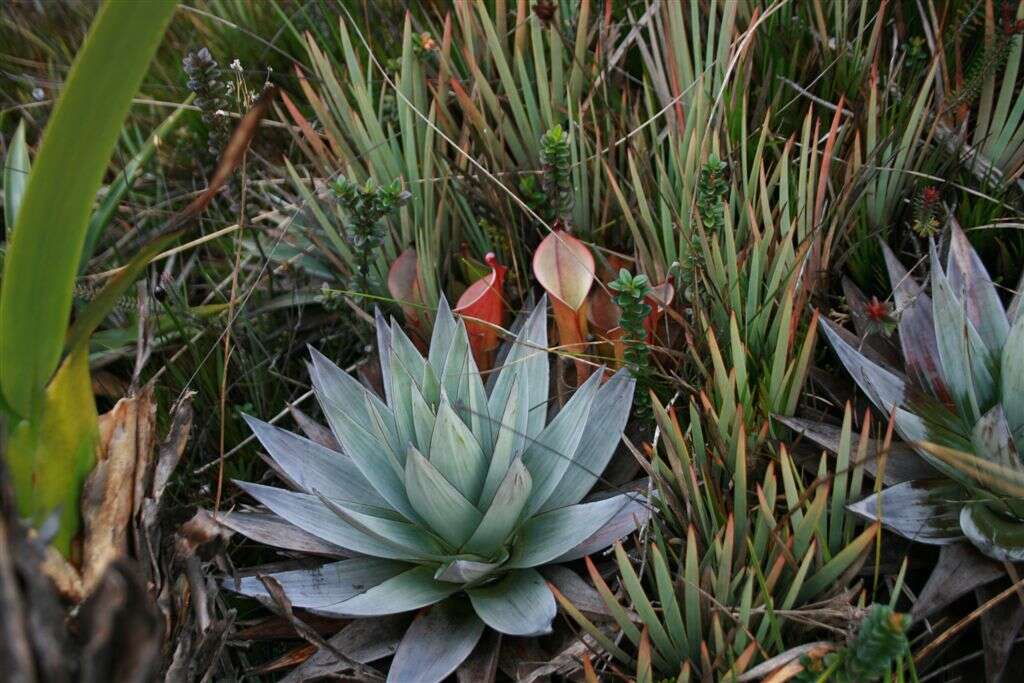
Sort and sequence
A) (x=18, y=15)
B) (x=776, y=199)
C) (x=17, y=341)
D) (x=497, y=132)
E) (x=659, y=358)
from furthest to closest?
(x=18, y=15) → (x=497, y=132) → (x=776, y=199) → (x=659, y=358) → (x=17, y=341)

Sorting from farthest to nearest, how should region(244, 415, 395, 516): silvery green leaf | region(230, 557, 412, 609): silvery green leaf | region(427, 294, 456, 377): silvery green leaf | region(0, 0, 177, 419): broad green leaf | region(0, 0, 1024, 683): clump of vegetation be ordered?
region(427, 294, 456, 377): silvery green leaf
region(244, 415, 395, 516): silvery green leaf
region(230, 557, 412, 609): silvery green leaf
region(0, 0, 1024, 683): clump of vegetation
region(0, 0, 177, 419): broad green leaf

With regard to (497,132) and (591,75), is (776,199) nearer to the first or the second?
(591,75)

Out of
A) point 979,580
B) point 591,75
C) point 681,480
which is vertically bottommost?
point 979,580

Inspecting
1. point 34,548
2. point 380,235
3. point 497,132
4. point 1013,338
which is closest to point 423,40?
point 497,132

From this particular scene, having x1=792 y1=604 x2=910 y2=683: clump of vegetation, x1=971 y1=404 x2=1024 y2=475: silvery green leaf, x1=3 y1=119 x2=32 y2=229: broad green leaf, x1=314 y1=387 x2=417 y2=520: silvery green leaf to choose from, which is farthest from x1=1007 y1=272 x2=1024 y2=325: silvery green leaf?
x1=3 y1=119 x2=32 y2=229: broad green leaf

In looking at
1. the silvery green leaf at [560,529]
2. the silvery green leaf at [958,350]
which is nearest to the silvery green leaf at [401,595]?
the silvery green leaf at [560,529]

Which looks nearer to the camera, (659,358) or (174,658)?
(174,658)

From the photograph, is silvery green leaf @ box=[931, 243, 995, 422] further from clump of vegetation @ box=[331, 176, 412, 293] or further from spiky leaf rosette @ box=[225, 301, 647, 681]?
clump of vegetation @ box=[331, 176, 412, 293]

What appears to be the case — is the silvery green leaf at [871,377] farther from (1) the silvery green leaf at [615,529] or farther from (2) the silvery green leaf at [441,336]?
(2) the silvery green leaf at [441,336]

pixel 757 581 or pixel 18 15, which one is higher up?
pixel 18 15
